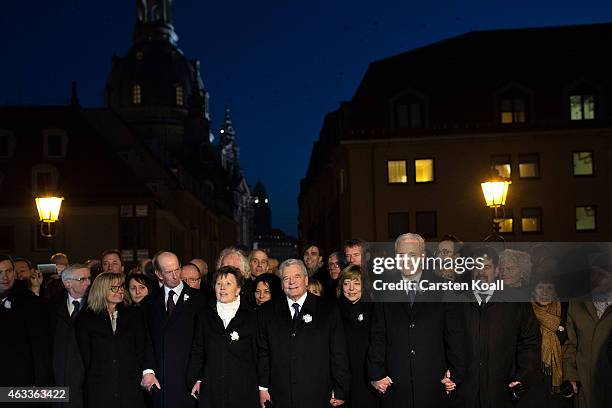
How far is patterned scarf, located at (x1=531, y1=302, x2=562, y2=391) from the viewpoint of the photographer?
11.1m

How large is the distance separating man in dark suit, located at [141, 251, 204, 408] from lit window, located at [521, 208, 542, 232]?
35.6 metres

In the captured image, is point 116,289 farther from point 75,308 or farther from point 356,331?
point 356,331

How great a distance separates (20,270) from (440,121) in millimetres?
34152

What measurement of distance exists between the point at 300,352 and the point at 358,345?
3.53ft

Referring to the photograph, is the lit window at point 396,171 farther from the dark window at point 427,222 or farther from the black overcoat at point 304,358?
the black overcoat at point 304,358

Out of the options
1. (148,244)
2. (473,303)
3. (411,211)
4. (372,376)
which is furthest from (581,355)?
(148,244)

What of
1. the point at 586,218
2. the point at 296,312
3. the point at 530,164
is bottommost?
the point at 296,312

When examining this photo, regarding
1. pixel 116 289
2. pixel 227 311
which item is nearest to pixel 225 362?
pixel 227 311

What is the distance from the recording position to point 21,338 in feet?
37.0

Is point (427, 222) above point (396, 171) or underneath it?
underneath

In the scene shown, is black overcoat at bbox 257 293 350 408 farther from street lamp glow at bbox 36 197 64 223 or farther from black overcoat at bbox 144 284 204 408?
street lamp glow at bbox 36 197 64 223

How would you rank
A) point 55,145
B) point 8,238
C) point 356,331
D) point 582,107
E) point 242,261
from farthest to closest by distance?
point 55,145 < point 8,238 < point 582,107 < point 242,261 < point 356,331

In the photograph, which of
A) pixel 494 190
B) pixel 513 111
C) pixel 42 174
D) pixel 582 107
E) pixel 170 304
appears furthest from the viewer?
pixel 42 174

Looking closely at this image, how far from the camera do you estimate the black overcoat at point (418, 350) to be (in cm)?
1051
